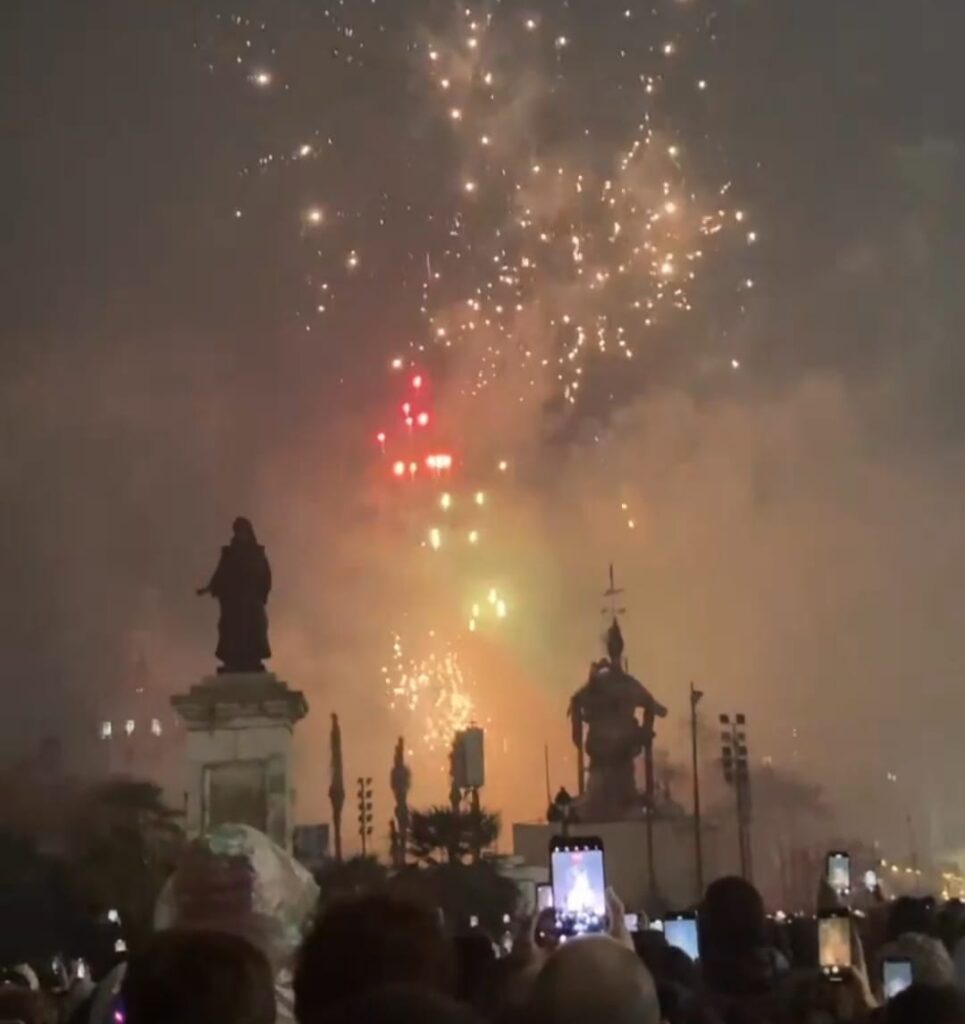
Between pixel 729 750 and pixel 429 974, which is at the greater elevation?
pixel 729 750

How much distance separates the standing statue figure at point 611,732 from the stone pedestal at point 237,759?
138ft

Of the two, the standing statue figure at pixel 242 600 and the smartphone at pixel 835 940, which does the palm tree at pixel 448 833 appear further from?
the smartphone at pixel 835 940

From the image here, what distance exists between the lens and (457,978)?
442 cm

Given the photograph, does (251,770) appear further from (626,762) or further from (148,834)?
(626,762)

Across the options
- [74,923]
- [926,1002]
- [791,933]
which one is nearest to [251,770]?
[74,923]

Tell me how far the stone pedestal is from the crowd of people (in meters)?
20.1

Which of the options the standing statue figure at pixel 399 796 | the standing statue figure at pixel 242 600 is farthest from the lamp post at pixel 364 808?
the standing statue figure at pixel 242 600

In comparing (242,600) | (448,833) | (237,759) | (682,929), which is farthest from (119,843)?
(682,929)

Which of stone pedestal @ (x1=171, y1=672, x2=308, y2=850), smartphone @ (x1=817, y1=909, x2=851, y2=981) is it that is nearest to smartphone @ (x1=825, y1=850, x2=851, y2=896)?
smartphone @ (x1=817, y1=909, x2=851, y2=981)

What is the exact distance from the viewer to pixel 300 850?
29.7 metres

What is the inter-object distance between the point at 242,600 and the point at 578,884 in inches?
937

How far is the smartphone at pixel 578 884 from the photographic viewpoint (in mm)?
6387

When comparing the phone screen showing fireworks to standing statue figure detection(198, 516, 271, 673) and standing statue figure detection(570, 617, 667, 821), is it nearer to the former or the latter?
standing statue figure detection(198, 516, 271, 673)

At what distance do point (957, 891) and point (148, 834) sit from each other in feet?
227
